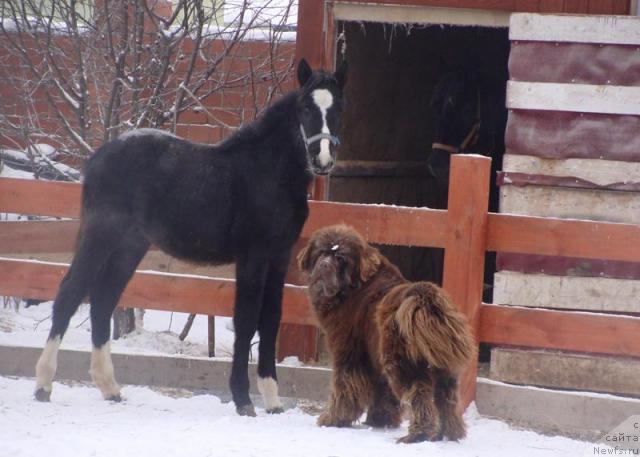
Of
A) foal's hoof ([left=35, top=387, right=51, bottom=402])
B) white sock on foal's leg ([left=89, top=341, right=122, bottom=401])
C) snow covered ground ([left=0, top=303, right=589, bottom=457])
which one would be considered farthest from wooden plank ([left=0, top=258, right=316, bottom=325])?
foal's hoof ([left=35, top=387, right=51, bottom=402])

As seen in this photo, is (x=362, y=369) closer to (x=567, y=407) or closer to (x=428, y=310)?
(x=428, y=310)

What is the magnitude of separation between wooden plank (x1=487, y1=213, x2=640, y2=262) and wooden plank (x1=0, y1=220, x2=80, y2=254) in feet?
9.79

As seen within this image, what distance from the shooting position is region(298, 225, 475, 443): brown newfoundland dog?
445 cm

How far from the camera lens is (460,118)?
8633mm

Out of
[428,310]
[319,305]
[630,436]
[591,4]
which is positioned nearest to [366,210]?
[319,305]

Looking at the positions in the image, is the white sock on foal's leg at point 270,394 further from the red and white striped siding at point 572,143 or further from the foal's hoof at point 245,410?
the red and white striped siding at point 572,143

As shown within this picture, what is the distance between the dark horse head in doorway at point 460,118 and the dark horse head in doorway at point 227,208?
317 centimetres

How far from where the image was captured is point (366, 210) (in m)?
5.86

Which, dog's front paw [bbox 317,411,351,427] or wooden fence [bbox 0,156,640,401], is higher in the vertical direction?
wooden fence [bbox 0,156,640,401]

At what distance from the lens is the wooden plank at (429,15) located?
23.1 ft

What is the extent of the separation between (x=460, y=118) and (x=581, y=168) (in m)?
2.13

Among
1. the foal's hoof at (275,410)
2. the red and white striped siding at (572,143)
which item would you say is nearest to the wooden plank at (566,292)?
the red and white striped siding at (572,143)

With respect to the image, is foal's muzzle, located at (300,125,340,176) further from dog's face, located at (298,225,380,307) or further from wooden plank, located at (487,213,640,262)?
wooden plank, located at (487,213,640,262)

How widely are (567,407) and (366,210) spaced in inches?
65.9
